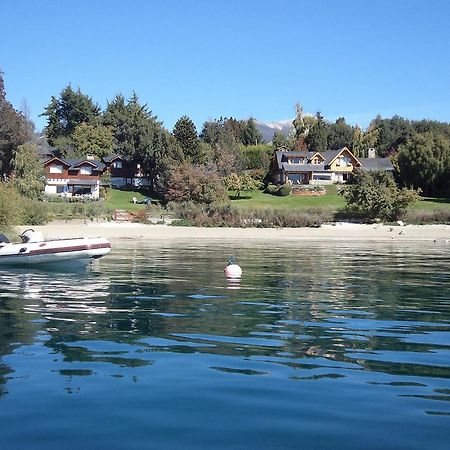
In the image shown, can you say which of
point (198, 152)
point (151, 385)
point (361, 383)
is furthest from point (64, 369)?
point (198, 152)

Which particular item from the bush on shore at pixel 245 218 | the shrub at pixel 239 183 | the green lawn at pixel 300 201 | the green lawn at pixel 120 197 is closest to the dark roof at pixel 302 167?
the green lawn at pixel 300 201

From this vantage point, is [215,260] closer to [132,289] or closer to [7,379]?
[132,289]

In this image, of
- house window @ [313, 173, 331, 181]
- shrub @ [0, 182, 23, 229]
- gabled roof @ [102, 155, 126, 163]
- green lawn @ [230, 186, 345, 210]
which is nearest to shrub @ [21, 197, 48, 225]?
shrub @ [0, 182, 23, 229]

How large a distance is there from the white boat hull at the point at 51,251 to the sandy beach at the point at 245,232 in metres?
19.4

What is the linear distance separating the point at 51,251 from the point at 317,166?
7438 centimetres

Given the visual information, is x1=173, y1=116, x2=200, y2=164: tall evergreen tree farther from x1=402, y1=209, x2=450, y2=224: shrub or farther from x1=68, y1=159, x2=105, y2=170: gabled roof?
x1=402, y1=209, x2=450, y2=224: shrub

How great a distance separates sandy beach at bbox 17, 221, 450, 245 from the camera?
148ft

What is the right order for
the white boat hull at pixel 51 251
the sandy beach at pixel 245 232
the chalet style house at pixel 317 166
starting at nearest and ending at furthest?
1. the white boat hull at pixel 51 251
2. the sandy beach at pixel 245 232
3. the chalet style house at pixel 317 166

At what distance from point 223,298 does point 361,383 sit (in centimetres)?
832

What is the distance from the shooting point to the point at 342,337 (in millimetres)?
11516

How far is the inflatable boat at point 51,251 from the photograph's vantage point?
22.4 m

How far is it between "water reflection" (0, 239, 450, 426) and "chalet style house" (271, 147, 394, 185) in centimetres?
6770

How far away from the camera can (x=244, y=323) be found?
41.9 feet

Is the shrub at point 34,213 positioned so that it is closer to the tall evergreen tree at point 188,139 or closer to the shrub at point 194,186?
the shrub at point 194,186
